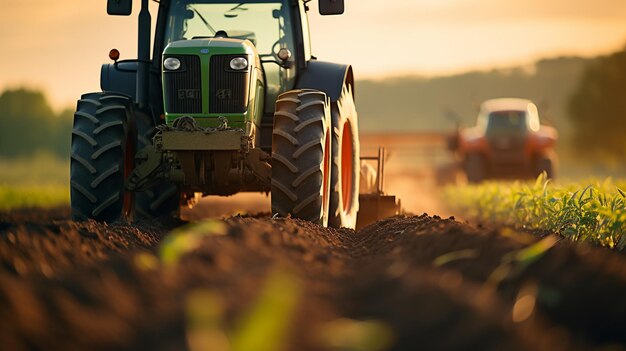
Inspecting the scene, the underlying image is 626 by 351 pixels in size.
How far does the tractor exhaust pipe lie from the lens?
1146cm

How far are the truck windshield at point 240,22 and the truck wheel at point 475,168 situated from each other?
15.0 metres

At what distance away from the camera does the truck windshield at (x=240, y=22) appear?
11289 millimetres

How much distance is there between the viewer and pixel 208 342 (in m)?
3.32

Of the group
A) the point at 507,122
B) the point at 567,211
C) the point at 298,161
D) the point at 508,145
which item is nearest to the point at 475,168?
the point at 508,145

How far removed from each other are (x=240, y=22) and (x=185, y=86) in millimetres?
1093

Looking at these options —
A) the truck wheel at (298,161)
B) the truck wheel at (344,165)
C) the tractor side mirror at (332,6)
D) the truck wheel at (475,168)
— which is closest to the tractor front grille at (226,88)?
the truck wheel at (298,161)

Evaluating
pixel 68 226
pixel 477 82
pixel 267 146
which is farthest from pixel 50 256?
pixel 477 82

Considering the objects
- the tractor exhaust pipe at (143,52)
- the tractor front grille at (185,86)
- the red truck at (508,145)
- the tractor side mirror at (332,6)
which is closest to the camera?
the tractor front grille at (185,86)

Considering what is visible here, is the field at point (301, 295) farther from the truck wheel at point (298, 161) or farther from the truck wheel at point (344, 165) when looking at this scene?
the truck wheel at point (344, 165)

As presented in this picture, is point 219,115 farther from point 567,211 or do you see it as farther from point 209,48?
point 567,211

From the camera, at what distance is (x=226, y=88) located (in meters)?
10.5

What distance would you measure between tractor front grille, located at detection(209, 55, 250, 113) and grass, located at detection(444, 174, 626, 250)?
310 cm

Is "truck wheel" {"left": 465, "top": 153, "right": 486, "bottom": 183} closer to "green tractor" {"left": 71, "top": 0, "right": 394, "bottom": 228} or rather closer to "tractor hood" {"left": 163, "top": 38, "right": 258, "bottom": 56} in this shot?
"green tractor" {"left": 71, "top": 0, "right": 394, "bottom": 228}

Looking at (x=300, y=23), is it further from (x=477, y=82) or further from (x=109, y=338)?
(x=477, y=82)
